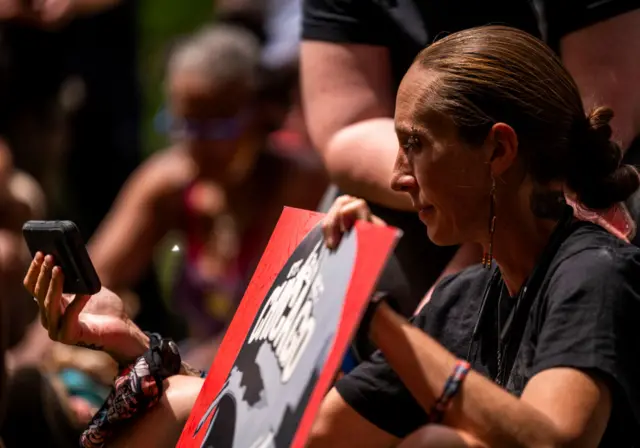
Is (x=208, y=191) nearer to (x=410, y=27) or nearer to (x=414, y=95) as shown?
(x=410, y=27)

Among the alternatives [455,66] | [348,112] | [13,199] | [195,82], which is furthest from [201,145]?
[455,66]

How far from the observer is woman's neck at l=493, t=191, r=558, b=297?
4.94 ft

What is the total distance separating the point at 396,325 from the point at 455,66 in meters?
0.31

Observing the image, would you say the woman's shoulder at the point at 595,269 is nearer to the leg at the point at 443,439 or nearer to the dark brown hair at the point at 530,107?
the dark brown hair at the point at 530,107

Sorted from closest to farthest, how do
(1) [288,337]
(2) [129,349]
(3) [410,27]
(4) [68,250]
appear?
(1) [288,337]
(4) [68,250]
(2) [129,349]
(3) [410,27]

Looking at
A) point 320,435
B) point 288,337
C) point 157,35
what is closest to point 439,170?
point 288,337

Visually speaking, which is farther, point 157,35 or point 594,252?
point 157,35

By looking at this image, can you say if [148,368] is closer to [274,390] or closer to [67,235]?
[67,235]

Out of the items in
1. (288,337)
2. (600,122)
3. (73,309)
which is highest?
(600,122)

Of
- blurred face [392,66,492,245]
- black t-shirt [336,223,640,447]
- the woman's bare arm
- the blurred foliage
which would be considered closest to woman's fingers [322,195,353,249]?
blurred face [392,66,492,245]

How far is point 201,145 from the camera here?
11.1 ft

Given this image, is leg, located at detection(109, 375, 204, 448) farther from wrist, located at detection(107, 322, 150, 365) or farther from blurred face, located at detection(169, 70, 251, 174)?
blurred face, located at detection(169, 70, 251, 174)

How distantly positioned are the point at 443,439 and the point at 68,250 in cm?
57

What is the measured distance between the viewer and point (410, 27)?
1.99 metres
